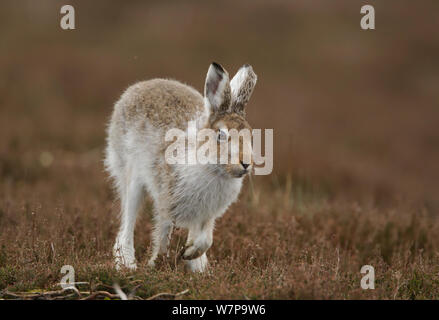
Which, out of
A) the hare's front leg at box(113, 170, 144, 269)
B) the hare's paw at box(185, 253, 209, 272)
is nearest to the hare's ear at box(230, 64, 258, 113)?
the hare's front leg at box(113, 170, 144, 269)

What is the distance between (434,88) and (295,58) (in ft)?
17.2

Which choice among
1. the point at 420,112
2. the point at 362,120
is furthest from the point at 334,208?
the point at 420,112

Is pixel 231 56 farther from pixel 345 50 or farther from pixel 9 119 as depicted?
pixel 9 119

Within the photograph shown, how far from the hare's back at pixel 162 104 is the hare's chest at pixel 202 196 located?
2.37 feet

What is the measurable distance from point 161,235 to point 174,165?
Result: 0.79 m

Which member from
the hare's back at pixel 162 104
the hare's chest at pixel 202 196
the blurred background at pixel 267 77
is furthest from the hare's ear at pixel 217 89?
the blurred background at pixel 267 77

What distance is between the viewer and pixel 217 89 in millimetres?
6207

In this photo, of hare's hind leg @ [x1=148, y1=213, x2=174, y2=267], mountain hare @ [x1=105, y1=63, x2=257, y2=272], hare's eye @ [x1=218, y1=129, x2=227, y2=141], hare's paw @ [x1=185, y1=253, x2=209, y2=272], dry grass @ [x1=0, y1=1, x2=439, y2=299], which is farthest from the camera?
hare's paw @ [x1=185, y1=253, x2=209, y2=272]

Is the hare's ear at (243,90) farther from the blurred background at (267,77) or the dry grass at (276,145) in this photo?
the blurred background at (267,77)

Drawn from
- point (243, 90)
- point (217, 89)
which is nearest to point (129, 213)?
point (217, 89)

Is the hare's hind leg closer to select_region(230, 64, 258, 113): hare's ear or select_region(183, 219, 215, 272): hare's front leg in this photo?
select_region(183, 219, 215, 272): hare's front leg

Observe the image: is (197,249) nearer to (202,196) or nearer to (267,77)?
(202,196)

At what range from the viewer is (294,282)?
4938mm

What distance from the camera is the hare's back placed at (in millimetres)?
6855
